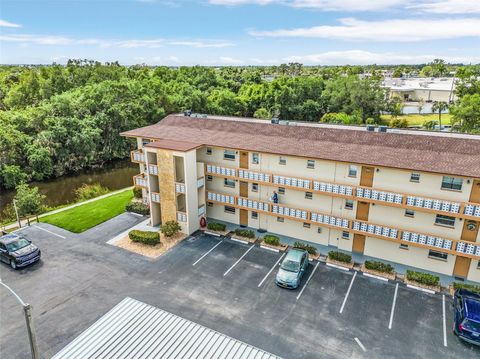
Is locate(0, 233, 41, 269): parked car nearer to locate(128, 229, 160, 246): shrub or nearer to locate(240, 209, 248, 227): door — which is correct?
locate(128, 229, 160, 246): shrub

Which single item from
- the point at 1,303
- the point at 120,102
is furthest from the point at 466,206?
the point at 120,102

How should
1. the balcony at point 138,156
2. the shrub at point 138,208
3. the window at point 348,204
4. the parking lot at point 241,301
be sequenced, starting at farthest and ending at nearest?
the shrub at point 138,208 < the balcony at point 138,156 < the window at point 348,204 < the parking lot at point 241,301

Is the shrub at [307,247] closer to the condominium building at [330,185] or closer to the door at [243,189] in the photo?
the condominium building at [330,185]

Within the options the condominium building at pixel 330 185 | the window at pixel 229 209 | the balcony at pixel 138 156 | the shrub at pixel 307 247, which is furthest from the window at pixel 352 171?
the balcony at pixel 138 156

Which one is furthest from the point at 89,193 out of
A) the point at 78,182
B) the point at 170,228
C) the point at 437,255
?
the point at 437,255

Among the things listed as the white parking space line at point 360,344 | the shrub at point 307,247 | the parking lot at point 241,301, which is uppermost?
the shrub at point 307,247

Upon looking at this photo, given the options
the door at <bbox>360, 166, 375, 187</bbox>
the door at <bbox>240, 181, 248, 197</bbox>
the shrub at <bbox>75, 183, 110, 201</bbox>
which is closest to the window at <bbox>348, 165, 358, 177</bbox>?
the door at <bbox>360, 166, 375, 187</bbox>

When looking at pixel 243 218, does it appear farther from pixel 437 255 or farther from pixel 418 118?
pixel 418 118
